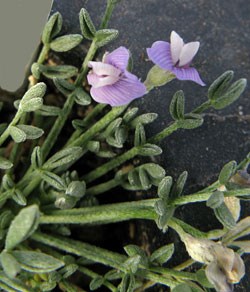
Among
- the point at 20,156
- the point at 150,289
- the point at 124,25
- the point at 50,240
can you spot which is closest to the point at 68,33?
the point at 124,25

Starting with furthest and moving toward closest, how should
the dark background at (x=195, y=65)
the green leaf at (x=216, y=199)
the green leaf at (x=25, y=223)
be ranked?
the dark background at (x=195, y=65) < the green leaf at (x=216, y=199) < the green leaf at (x=25, y=223)

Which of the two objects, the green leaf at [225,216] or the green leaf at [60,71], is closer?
the green leaf at [225,216]

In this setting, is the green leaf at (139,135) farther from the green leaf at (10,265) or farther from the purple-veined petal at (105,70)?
the green leaf at (10,265)

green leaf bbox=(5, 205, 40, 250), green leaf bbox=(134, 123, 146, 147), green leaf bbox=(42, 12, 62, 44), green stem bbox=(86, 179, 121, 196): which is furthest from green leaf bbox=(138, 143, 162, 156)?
green leaf bbox=(5, 205, 40, 250)

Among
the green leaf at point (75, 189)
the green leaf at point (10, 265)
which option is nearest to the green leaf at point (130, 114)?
the green leaf at point (75, 189)

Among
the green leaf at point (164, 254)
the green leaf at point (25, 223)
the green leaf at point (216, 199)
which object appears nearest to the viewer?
the green leaf at point (25, 223)

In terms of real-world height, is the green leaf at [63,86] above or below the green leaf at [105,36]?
below

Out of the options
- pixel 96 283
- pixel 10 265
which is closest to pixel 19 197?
pixel 96 283
